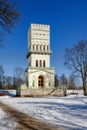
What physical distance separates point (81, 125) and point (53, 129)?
5.85 feet

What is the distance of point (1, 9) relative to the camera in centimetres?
1357

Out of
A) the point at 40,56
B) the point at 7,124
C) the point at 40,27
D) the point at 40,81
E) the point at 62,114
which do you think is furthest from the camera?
the point at 40,56

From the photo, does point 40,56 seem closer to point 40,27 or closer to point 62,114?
point 40,27

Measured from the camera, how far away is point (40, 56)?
65125 millimetres

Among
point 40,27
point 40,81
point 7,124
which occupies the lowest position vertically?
point 7,124

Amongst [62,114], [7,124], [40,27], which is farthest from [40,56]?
[7,124]

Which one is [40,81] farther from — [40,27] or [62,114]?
[62,114]

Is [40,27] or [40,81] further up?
[40,27]

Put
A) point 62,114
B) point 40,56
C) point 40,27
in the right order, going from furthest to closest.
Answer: point 40,56 → point 40,27 → point 62,114

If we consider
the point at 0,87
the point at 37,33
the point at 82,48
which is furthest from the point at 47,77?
the point at 0,87

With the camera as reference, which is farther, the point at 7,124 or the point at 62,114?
the point at 62,114

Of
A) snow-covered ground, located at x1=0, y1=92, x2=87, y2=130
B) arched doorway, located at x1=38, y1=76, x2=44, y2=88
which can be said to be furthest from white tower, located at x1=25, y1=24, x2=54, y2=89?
snow-covered ground, located at x1=0, y1=92, x2=87, y2=130

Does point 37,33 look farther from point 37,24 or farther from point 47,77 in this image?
point 47,77

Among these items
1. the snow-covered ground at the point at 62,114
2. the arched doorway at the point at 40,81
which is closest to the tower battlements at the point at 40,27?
the arched doorway at the point at 40,81
